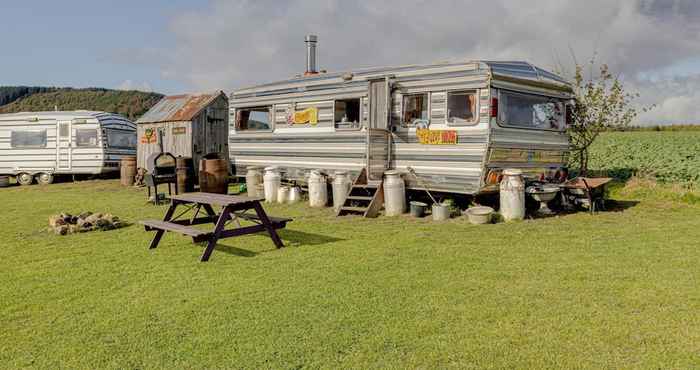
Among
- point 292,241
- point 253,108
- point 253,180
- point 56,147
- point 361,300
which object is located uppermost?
point 253,108

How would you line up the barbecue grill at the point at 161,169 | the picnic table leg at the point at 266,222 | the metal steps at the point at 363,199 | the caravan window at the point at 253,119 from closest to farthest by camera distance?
the picnic table leg at the point at 266,222, the metal steps at the point at 363,199, the barbecue grill at the point at 161,169, the caravan window at the point at 253,119

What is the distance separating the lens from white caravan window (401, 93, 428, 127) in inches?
445

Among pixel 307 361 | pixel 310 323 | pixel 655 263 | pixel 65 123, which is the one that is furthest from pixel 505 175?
pixel 65 123

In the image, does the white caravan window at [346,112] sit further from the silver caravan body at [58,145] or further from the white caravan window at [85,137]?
the white caravan window at [85,137]

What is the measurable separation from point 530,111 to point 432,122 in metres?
1.99

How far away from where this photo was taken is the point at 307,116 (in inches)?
529

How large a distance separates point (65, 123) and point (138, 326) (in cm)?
1891

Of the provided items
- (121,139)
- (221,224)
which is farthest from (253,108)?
→ (121,139)

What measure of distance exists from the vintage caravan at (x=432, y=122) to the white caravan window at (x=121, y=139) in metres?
10.3

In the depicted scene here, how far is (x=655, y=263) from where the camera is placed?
6551 millimetres

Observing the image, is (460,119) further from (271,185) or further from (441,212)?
(271,185)

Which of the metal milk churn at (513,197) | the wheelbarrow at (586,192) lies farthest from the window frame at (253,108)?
the wheelbarrow at (586,192)

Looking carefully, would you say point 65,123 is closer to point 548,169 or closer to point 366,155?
point 366,155

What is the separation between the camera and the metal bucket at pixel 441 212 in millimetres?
10281
